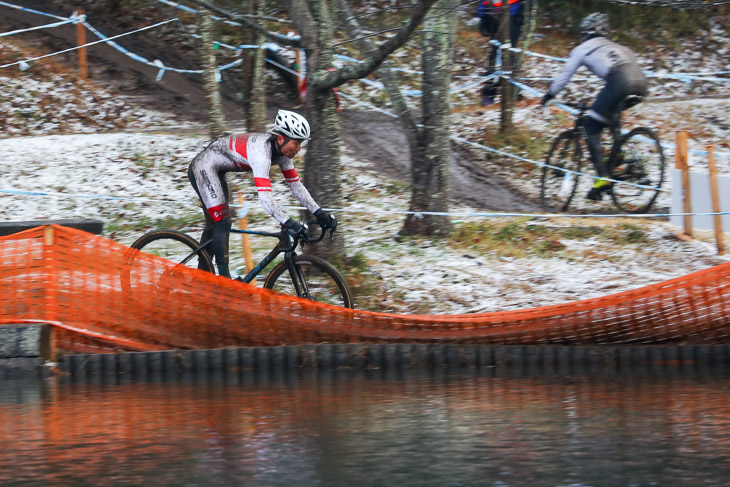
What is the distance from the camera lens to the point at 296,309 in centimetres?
882

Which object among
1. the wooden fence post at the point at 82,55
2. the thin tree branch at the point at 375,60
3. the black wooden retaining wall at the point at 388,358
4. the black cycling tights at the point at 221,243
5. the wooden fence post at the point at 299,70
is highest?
the wooden fence post at the point at 82,55

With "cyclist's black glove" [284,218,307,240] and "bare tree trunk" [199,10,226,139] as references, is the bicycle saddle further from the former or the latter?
"cyclist's black glove" [284,218,307,240]

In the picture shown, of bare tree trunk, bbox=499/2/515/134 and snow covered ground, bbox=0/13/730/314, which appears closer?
snow covered ground, bbox=0/13/730/314

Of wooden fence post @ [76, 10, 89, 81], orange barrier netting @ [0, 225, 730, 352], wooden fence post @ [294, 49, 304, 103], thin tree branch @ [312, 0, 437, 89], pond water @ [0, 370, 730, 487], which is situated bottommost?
pond water @ [0, 370, 730, 487]

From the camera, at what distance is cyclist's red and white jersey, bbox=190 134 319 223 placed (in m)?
9.38

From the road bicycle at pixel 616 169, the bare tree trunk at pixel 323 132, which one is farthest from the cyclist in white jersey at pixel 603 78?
the bare tree trunk at pixel 323 132

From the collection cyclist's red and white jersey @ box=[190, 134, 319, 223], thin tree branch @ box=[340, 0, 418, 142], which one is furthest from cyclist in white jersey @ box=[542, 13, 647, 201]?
cyclist's red and white jersey @ box=[190, 134, 319, 223]

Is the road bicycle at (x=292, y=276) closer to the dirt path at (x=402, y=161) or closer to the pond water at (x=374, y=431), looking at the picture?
the pond water at (x=374, y=431)

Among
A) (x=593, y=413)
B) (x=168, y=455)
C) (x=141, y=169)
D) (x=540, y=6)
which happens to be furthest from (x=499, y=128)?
(x=168, y=455)

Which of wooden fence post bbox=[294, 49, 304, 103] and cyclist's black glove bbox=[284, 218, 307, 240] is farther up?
wooden fence post bbox=[294, 49, 304, 103]

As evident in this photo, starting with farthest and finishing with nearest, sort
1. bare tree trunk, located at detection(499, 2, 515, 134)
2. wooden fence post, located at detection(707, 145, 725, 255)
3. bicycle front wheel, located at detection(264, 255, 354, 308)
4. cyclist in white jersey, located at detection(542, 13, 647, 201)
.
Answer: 1. bare tree trunk, located at detection(499, 2, 515, 134)
2. cyclist in white jersey, located at detection(542, 13, 647, 201)
3. wooden fence post, located at detection(707, 145, 725, 255)
4. bicycle front wheel, located at detection(264, 255, 354, 308)

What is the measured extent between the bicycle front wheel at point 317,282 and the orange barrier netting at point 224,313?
0.44 m

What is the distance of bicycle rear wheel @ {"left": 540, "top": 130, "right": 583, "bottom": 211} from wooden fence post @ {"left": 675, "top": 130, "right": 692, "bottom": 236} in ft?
6.13

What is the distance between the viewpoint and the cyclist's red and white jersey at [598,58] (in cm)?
1304
